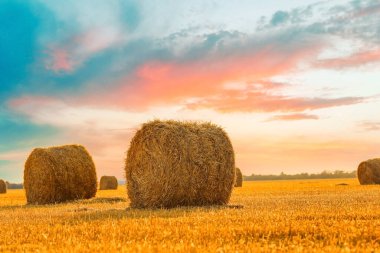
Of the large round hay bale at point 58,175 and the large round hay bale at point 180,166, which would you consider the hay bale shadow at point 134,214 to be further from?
the large round hay bale at point 58,175

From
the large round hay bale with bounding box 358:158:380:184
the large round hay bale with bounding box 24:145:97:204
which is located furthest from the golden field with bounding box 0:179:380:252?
the large round hay bale with bounding box 358:158:380:184

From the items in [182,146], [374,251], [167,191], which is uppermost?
[182,146]

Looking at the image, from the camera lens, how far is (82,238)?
796cm

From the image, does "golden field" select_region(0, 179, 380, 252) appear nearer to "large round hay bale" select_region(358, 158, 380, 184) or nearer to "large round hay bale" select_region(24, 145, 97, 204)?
"large round hay bale" select_region(24, 145, 97, 204)

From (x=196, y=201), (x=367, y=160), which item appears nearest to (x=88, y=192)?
(x=196, y=201)

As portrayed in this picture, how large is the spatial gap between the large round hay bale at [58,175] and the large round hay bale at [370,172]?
20.8 meters

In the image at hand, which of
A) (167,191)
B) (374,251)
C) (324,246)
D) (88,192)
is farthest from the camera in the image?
(88,192)

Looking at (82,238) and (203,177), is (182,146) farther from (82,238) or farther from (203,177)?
(82,238)

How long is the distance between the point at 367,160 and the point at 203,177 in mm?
24100

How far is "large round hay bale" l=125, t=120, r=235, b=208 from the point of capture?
14805 mm

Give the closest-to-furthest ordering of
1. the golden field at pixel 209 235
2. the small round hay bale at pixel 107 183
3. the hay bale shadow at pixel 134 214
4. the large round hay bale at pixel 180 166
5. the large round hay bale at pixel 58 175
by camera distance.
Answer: the golden field at pixel 209 235, the hay bale shadow at pixel 134 214, the large round hay bale at pixel 180 166, the large round hay bale at pixel 58 175, the small round hay bale at pixel 107 183

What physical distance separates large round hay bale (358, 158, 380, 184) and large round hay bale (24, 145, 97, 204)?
20.8 m

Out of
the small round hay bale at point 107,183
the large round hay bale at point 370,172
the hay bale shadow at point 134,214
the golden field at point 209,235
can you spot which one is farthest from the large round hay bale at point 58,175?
the large round hay bale at point 370,172

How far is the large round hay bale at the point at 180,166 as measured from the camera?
14.8 meters
